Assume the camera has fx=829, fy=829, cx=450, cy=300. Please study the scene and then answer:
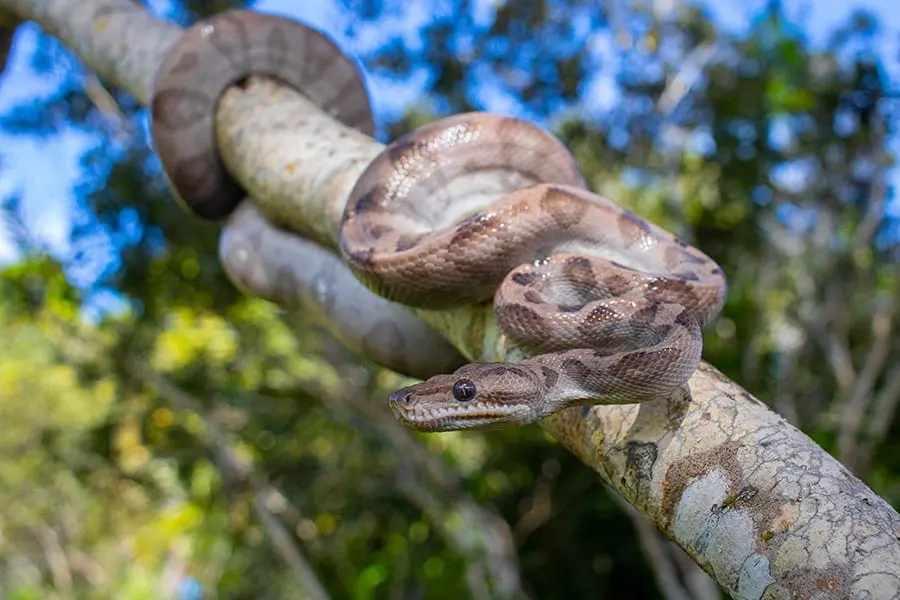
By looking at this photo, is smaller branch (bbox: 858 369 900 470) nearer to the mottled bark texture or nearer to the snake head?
the mottled bark texture

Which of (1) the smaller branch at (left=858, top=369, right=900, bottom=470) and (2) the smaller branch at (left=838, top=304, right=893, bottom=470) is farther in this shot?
(1) the smaller branch at (left=858, top=369, right=900, bottom=470)

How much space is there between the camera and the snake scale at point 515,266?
219 cm

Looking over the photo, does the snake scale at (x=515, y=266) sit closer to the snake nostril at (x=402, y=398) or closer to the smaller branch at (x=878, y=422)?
the snake nostril at (x=402, y=398)

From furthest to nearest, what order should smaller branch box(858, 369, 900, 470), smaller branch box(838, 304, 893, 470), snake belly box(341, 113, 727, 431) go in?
smaller branch box(858, 369, 900, 470)
smaller branch box(838, 304, 893, 470)
snake belly box(341, 113, 727, 431)

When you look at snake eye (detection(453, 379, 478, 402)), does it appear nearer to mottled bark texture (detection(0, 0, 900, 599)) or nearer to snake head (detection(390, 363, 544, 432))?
snake head (detection(390, 363, 544, 432))

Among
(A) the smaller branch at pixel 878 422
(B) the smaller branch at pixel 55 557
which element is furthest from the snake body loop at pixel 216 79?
(B) the smaller branch at pixel 55 557

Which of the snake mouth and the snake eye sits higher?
the snake eye

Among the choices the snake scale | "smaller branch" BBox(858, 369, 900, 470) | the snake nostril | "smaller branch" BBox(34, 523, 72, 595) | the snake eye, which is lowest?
"smaller branch" BBox(34, 523, 72, 595)

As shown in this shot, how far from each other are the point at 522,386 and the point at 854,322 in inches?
362

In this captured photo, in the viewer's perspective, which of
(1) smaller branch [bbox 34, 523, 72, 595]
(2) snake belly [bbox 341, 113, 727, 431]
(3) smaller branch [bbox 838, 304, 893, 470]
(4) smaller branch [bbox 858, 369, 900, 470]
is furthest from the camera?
(1) smaller branch [bbox 34, 523, 72, 595]

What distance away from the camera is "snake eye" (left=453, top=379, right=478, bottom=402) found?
221 centimetres

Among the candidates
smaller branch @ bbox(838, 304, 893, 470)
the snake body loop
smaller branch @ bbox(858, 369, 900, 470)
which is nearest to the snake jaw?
the snake body loop

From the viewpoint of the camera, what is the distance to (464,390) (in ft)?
7.27

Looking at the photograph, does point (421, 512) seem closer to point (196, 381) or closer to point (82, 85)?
point (196, 381)
